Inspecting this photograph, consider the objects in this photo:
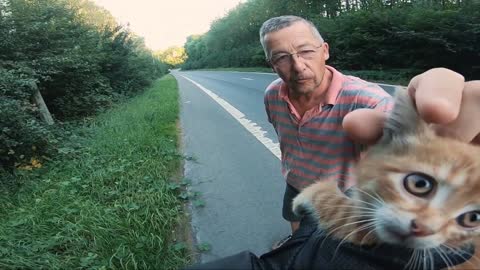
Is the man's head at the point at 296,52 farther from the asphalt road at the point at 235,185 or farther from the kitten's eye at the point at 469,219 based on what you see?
the asphalt road at the point at 235,185

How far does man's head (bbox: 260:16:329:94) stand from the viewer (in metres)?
2.49

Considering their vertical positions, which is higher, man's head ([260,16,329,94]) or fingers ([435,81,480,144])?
man's head ([260,16,329,94])

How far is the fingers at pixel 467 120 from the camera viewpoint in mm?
1188

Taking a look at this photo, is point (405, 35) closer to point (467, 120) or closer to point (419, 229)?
point (467, 120)

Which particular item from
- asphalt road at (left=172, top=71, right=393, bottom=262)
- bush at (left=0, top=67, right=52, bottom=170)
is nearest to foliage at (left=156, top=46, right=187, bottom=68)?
asphalt road at (left=172, top=71, right=393, bottom=262)

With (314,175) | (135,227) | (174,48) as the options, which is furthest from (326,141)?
(174,48)

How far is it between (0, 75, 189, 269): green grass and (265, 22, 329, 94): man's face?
194 cm

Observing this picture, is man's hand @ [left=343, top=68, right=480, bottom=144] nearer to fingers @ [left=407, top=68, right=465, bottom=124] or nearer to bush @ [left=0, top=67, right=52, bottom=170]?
fingers @ [left=407, top=68, right=465, bottom=124]

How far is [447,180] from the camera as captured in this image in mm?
1090

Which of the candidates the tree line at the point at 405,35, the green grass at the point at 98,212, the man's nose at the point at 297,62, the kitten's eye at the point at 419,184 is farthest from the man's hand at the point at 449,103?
the tree line at the point at 405,35

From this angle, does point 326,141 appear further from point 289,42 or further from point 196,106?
point 196,106

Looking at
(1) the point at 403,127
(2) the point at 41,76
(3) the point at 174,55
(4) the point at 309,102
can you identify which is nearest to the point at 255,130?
(2) the point at 41,76

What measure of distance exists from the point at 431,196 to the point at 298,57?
5.02ft

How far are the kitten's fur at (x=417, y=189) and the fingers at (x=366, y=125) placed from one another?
12 cm
